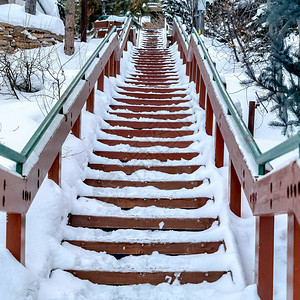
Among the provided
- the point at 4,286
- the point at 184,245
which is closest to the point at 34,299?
the point at 4,286

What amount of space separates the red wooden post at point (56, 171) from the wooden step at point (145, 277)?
2.80 feet

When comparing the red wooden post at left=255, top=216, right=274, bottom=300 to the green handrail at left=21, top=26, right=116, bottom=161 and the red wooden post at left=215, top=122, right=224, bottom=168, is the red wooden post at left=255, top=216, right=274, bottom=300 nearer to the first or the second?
the green handrail at left=21, top=26, right=116, bottom=161

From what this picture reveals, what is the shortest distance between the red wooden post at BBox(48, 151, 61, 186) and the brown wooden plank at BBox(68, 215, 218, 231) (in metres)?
0.31

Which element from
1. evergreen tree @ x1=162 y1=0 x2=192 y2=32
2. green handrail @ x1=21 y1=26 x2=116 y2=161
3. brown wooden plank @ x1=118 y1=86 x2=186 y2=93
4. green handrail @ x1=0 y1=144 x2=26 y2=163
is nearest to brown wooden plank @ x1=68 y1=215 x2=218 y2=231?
green handrail @ x1=21 y1=26 x2=116 y2=161

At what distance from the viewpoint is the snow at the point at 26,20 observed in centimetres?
1364

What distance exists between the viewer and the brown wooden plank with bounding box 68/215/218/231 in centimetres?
352

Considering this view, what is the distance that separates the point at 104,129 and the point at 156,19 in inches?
1040

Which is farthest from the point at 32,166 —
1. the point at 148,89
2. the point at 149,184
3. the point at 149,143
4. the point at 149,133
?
the point at 148,89

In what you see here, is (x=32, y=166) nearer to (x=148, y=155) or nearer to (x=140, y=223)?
(x=140, y=223)

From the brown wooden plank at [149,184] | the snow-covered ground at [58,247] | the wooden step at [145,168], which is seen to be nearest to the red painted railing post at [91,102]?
the snow-covered ground at [58,247]

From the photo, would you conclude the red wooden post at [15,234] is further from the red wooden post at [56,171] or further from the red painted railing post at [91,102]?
the red painted railing post at [91,102]

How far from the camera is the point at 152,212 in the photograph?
3709mm

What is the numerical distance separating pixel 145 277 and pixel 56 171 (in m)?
1.14

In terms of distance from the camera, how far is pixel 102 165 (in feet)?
14.8
